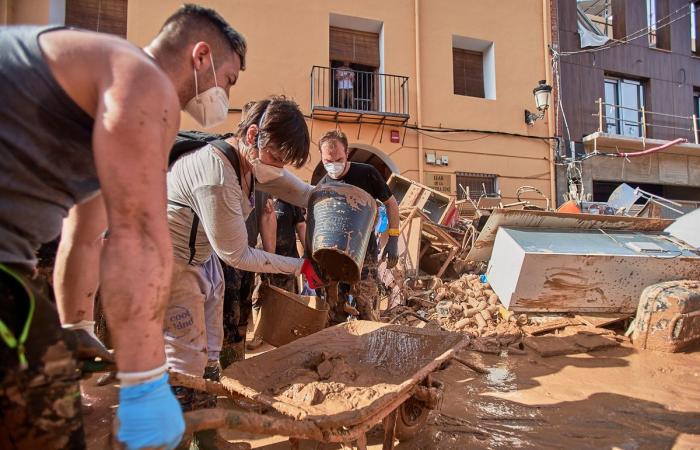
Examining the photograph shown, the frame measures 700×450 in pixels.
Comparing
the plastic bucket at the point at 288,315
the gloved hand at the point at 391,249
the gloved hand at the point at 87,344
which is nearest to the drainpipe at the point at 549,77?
the gloved hand at the point at 391,249

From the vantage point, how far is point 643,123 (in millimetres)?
13039

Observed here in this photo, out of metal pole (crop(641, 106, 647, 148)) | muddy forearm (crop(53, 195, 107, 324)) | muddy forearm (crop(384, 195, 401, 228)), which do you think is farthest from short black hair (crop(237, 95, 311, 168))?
metal pole (crop(641, 106, 647, 148))

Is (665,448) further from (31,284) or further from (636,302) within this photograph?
(31,284)

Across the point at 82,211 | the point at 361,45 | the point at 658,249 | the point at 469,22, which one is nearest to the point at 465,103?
the point at 469,22

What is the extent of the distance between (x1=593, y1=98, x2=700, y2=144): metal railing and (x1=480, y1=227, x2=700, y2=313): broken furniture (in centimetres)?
931

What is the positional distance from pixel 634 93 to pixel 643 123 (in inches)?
59.1

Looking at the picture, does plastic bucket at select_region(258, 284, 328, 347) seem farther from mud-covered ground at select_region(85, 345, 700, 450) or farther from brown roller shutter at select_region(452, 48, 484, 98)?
brown roller shutter at select_region(452, 48, 484, 98)

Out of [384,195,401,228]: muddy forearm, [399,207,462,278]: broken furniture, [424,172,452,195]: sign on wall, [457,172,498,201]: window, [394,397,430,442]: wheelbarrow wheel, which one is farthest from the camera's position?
[457,172,498,201]: window

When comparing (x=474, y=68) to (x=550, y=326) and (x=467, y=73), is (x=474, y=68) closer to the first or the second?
(x=467, y=73)

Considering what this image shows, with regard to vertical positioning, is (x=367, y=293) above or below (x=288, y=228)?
below

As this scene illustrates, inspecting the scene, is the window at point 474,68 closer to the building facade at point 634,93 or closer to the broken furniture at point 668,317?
the building facade at point 634,93

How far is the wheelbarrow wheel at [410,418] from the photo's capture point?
2.41 m

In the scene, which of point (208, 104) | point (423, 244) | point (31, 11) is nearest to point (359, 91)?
point (423, 244)

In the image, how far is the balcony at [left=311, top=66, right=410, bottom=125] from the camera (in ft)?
32.0
